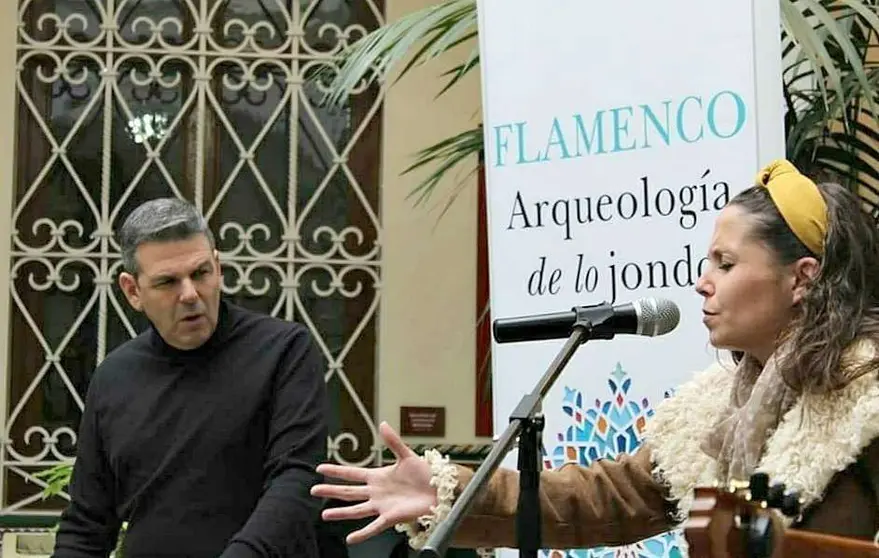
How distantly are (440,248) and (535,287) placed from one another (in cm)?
192

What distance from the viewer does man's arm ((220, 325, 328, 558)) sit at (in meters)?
2.28

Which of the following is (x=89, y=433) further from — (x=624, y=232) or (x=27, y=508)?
(x=27, y=508)

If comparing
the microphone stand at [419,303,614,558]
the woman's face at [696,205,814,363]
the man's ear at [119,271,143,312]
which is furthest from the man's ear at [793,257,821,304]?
the man's ear at [119,271,143,312]

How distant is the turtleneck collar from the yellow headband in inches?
41.6

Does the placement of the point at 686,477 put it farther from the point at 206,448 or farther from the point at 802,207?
the point at 206,448

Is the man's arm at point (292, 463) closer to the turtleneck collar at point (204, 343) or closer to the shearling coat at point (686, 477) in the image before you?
the turtleneck collar at point (204, 343)

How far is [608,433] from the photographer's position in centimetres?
264

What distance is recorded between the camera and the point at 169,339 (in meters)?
2.51

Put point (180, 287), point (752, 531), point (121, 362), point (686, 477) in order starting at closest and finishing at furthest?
point (752, 531), point (686, 477), point (180, 287), point (121, 362)

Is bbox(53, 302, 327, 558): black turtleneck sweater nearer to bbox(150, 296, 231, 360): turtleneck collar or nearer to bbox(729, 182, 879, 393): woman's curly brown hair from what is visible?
bbox(150, 296, 231, 360): turtleneck collar

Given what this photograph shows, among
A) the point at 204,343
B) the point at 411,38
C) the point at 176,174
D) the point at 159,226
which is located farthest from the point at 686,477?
the point at 176,174

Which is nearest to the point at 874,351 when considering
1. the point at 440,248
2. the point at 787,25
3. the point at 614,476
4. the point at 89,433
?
the point at 614,476

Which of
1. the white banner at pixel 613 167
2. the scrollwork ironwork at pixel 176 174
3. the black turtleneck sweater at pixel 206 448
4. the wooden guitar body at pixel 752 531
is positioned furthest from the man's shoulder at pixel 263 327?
the scrollwork ironwork at pixel 176 174

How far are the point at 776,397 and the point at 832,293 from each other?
0.51 feet
